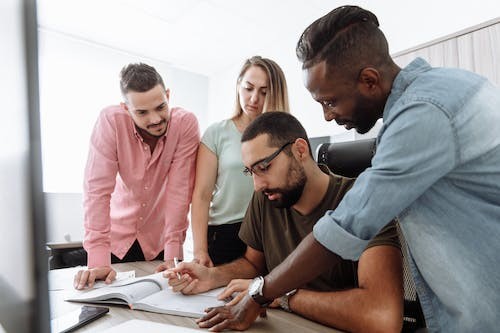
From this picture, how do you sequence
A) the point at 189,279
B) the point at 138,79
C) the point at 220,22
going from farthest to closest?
the point at 220,22 < the point at 138,79 < the point at 189,279

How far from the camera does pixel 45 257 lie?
233 millimetres

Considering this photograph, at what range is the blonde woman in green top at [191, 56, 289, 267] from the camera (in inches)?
59.7

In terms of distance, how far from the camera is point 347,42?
734 mm

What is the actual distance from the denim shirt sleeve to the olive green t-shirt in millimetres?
431

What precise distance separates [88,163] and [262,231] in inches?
29.3

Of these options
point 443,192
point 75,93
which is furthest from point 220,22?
point 443,192

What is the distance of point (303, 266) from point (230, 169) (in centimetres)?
83

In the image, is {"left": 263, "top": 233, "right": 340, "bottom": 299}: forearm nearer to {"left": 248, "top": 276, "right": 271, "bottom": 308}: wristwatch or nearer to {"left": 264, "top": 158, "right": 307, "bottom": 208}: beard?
{"left": 248, "top": 276, "right": 271, "bottom": 308}: wristwatch

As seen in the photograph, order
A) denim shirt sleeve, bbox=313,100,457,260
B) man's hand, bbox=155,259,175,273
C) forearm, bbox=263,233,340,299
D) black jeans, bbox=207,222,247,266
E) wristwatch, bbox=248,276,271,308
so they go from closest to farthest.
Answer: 1. denim shirt sleeve, bbox=313,100,457,260
2. forearm, bbox=263,233,340,299
3. wristwatch, bbox=248,276,271,308
4. man's hand, bbox=155,259,175,273
5. black jeans, bbox=207,222,247,266

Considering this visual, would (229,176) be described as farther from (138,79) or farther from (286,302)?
(286,302)

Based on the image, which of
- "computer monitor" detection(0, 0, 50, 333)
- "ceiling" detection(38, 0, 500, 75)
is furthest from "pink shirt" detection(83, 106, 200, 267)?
"ceiling" detection(38, 0, 500, 75)

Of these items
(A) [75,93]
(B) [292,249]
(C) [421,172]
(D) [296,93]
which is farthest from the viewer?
(A) [75,93]

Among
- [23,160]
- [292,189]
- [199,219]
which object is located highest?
[23,160]

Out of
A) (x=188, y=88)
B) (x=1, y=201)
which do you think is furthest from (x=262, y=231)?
(x=188, y=88)
